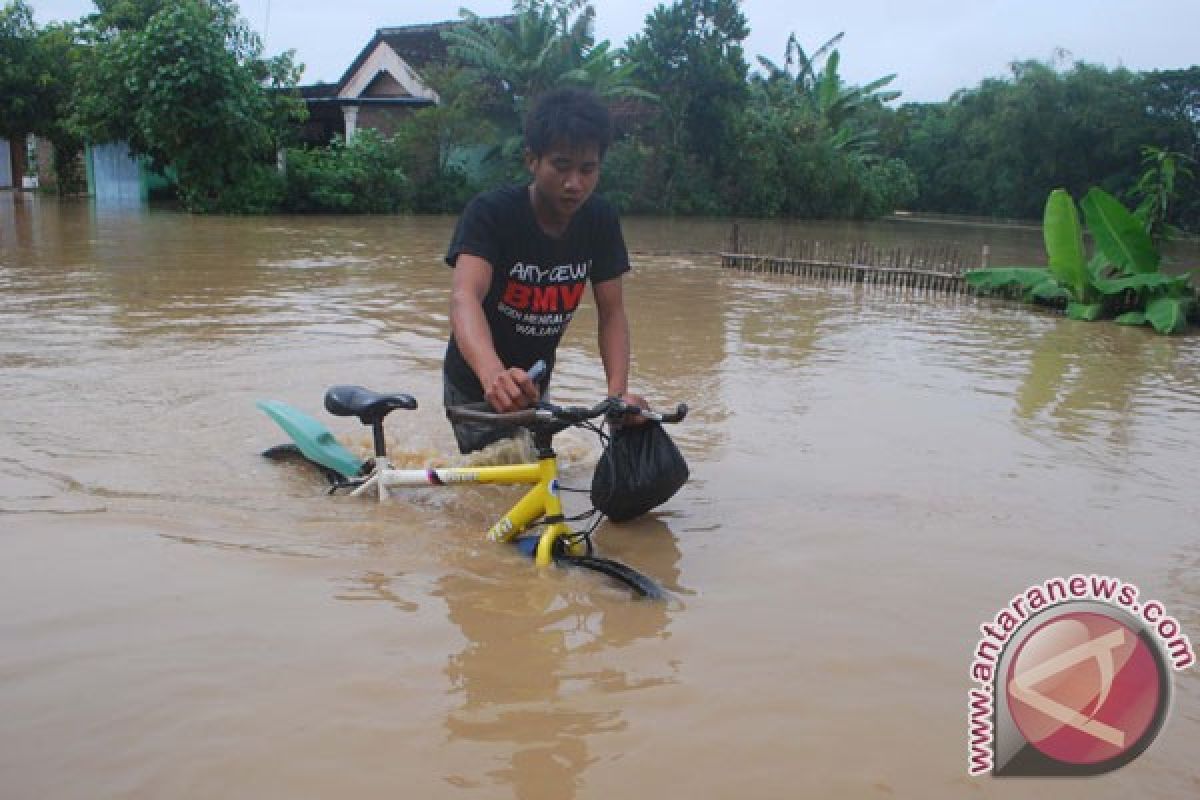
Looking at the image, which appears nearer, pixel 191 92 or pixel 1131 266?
pixel 1131 266

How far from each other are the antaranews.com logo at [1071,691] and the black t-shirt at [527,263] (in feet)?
6.61

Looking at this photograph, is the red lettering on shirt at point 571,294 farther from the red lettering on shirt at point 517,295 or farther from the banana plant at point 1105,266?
the banana plant at point 1105,266

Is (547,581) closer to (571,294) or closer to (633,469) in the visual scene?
(633,469)

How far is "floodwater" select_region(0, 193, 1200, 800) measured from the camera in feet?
7.14

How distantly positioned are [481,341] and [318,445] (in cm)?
129

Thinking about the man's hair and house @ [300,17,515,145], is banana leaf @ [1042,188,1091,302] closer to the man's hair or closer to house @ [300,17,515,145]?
the man's hair

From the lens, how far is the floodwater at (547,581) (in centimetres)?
218

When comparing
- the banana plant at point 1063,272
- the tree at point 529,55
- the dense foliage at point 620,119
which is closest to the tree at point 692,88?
the dense foliage at point 620,119

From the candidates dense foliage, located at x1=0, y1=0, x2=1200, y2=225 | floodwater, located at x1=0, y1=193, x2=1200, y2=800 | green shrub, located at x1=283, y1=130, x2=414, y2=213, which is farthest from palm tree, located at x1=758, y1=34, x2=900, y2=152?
floodwater, located at x1=0, y1=193, x2=1200, y2=800

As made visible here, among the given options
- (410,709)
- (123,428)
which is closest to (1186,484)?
(410,709)

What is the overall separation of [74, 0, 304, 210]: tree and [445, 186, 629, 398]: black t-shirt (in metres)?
20.2

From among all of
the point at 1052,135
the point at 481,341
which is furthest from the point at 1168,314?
the point at 1052,135

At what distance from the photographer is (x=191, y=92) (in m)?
21.4

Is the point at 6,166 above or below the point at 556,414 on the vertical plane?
above
